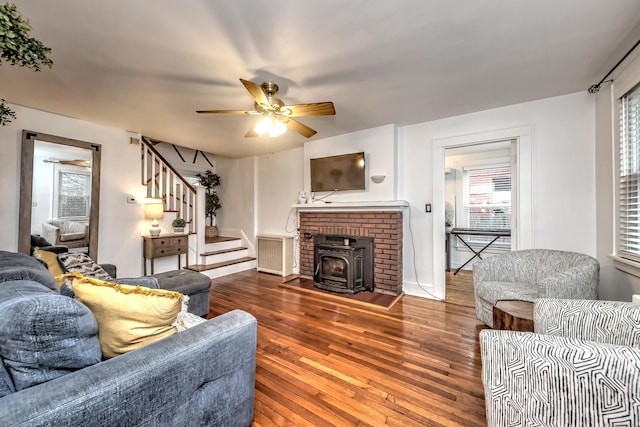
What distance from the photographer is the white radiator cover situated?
14.9 feet

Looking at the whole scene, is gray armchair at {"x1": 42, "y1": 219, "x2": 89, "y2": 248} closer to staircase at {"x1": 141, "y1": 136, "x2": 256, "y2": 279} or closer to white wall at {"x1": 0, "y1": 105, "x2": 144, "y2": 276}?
white wall at {"x1": 0, "y1": 105, "x2": 144, "y2": 276}

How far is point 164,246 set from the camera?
4.05m

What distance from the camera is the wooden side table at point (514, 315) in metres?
1.66

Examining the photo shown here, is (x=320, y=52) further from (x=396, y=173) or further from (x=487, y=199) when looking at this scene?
(x=487, y=199)

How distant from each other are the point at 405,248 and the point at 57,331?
3.49 m

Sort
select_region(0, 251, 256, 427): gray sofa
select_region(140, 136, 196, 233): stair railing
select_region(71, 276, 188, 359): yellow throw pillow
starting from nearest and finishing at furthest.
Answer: select_region(0, 251, 256, 427): gray sofa < select_region(71, 276, 188, 359): yellow throw pillow < select_region(140, 136, 196, 233): stair railing

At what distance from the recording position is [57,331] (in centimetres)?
86

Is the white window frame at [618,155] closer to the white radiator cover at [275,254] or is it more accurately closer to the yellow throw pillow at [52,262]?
the white radiator cover at [275,254]

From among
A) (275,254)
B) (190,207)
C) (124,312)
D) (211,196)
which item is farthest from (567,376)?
(211,196)

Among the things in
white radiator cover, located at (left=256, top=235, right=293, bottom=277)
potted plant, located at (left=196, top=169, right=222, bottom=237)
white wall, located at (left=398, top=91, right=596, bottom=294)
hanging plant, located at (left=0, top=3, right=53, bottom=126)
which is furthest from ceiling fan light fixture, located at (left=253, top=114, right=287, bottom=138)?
potted plant, located at (left=196, top=169, right=222, bottom=237)

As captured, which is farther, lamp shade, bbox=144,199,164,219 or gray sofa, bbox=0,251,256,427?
lamp shade, bbox=144,199,164,219

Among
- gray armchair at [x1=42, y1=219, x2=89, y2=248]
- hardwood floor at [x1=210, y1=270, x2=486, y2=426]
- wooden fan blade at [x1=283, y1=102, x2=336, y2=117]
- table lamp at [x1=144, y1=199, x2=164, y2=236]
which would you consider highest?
wooden fan blade at [x1=283, y1=102, x2=336, y2=117]

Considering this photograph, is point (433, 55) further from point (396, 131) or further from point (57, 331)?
point (57, 331)

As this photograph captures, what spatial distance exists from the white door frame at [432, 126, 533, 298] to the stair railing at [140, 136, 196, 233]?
411 cm
